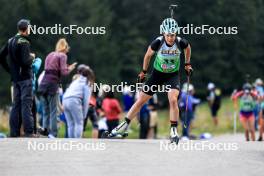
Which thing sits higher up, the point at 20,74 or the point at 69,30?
the point at 69,30

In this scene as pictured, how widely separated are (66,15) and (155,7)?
39.4ft

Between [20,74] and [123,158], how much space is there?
355 cm

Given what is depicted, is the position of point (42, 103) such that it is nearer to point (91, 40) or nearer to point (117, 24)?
point (91, 40)

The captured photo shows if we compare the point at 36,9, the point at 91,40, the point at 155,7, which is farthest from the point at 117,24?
the point at 36,9

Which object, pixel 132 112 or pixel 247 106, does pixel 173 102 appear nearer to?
pixel 132 112

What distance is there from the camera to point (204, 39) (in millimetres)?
68062

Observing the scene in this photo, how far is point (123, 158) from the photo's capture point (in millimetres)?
12867

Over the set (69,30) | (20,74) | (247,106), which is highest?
(69,30)

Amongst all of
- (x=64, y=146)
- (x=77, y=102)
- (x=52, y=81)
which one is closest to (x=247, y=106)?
(x=77, y=102)

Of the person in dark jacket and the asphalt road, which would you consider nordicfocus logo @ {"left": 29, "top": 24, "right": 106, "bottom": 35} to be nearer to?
the person in dark jacket

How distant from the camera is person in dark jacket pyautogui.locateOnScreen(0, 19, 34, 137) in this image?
604 inches

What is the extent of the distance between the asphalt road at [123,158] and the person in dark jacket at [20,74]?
1427 millimetres

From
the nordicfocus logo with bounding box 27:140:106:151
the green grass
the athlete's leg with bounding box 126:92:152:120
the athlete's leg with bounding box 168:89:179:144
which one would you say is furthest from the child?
the green grass

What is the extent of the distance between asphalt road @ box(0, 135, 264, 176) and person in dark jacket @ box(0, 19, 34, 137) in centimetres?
143
